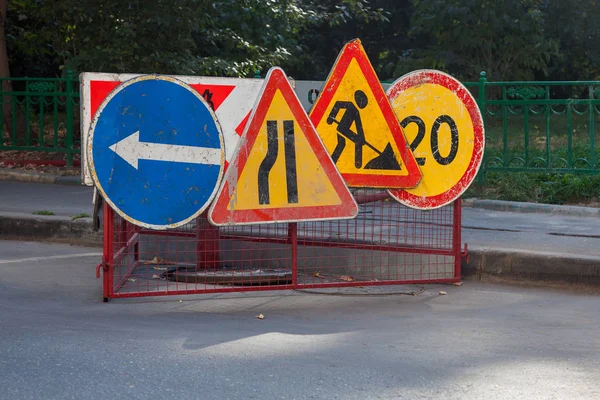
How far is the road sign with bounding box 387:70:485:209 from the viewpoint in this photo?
6664 mm

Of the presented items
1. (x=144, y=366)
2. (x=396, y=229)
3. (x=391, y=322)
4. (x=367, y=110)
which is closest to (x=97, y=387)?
(x=144, y=366)

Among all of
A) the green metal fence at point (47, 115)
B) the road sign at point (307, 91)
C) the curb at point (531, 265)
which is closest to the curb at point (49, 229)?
the road sign at point (307, 91)

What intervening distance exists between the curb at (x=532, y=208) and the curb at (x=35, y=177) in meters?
5.27

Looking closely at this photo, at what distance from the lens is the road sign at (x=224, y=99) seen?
6.13 m

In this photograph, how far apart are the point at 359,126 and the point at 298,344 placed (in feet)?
6.17

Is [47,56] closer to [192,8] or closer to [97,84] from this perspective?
[192,8]

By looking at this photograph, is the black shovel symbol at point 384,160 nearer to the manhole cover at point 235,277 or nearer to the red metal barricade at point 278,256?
the red metal barricade at point 278,256

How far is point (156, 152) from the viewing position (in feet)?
19.7

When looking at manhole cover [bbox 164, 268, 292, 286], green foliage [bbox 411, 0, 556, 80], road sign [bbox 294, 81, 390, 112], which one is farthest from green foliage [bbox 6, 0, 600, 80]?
manhole cover [bbox 164, 268, 292, 286]

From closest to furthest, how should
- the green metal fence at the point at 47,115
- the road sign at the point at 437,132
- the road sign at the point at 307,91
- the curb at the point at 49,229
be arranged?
the road sign at the point at 437,132
the road sign at the point at 307,91
the curb at the point at 49,229
the green metal fence at the point at 47,115

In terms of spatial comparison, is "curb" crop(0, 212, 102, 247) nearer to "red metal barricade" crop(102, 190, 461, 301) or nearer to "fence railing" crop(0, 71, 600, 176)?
"red metal barricade" crop(102, 190, 461, 301)

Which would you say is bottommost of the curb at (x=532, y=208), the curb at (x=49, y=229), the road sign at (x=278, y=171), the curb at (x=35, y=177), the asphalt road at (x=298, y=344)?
the asphalt road at (x=298, y=344)

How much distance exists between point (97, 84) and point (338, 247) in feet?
7.31

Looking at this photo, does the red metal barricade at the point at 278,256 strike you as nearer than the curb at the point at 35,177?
Yes
